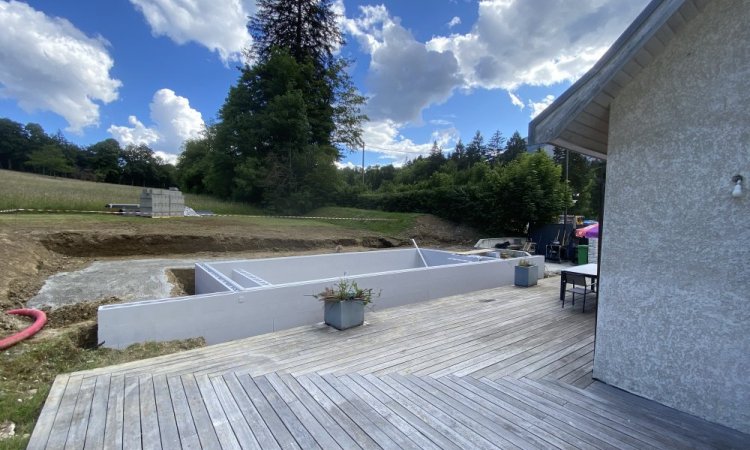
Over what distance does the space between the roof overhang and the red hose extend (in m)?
5.71

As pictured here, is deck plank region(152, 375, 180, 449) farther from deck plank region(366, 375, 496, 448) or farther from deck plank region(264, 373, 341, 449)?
deck plank region(366, 375, 496, 448)

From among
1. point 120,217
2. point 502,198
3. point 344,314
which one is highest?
point 502,198

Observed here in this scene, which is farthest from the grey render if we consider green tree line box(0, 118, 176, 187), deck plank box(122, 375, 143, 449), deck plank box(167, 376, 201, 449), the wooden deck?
green tree line box(0, 118, 176, 187)

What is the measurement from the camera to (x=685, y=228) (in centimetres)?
236

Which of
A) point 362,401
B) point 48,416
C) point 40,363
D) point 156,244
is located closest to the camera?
point 48,416

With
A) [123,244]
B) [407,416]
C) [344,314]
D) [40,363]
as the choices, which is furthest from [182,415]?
[123,244]

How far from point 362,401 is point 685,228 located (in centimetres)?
258

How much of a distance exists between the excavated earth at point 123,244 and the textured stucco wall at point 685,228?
6.49 meters

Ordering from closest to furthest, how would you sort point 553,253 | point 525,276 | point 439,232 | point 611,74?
point 611,74, point 525,276, point 553,253, point 439,232

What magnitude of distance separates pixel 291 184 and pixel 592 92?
21.2m

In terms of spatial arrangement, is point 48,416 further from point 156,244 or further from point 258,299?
point 156,244

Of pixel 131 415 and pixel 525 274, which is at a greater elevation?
pixel 525 274

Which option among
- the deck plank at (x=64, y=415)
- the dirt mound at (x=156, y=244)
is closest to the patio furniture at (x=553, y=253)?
the dirt mound at (x=156, y=244)

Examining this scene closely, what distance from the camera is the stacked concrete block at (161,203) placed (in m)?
14.5
